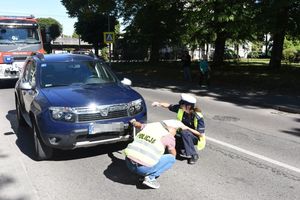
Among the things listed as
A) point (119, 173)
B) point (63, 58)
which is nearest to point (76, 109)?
point (119, 173)

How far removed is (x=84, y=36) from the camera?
56.9m

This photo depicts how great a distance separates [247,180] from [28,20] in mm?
15473

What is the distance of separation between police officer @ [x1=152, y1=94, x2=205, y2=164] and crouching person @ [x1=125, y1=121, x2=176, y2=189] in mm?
784

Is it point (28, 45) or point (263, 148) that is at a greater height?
point (28, 45)

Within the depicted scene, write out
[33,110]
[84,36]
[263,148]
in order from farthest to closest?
[84,36] < [263,148] < [33,110]

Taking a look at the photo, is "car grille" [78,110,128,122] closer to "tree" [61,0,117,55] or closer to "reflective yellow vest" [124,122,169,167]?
"reflective yellow vest" [124,122,169,167]

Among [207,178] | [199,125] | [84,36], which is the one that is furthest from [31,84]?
[84,36]

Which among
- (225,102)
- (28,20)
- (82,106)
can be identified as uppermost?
(28,20)

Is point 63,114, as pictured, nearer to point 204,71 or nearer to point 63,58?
point 63,58

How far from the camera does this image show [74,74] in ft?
24.6

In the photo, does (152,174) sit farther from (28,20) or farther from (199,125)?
(28,20)

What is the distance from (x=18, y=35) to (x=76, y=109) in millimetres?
13500

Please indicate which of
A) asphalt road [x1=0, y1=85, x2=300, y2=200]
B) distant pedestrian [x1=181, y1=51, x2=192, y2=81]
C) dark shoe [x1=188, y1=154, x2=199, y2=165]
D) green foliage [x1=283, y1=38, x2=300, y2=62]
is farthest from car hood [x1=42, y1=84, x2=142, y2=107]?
green foliage [x1=283, y1=38, x2=300, y2=62]

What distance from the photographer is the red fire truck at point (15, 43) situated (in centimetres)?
1798
